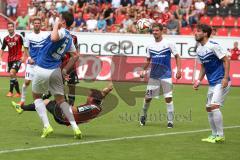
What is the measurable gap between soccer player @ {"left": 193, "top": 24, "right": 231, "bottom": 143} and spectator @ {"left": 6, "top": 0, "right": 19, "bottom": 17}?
2425cm

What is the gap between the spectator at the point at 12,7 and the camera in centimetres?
3640

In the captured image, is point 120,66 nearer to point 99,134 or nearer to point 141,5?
point 141,5

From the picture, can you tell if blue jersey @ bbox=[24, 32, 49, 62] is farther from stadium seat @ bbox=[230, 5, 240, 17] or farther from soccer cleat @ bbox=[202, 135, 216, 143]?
stadium seat @ bbox=[230, 5, 240, 17]

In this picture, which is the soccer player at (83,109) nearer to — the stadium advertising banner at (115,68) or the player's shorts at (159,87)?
the player's shorts at (159,87)

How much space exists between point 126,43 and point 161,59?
1414 cm

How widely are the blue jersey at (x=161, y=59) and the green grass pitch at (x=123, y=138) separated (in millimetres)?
1148

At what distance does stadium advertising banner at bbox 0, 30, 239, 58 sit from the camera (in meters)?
29.5

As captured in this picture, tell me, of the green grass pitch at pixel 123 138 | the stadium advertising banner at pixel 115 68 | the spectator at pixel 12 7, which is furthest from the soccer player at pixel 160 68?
the spectator at pixel 12 7

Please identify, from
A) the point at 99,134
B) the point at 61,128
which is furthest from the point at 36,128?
Result: the point at 99,134

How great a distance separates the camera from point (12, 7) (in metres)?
36.6

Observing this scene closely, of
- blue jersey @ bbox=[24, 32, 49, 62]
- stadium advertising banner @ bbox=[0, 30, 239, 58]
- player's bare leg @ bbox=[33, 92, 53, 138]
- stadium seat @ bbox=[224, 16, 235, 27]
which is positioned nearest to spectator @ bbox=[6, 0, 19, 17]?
stadium advertising banner @ bbox=[0, 30, 239, 58]

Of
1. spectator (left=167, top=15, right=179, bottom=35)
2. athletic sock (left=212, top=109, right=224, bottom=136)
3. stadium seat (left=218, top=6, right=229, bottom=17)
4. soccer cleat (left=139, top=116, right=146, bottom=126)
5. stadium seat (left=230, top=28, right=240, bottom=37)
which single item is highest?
stadium seat (left=218, top=6, right=229, bottom=17)

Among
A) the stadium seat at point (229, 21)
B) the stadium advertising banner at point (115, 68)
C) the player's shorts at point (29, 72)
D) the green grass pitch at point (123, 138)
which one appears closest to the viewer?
the green grass pitch at point (123, 138)

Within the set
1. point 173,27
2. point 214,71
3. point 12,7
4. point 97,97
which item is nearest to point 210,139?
point 214,71
